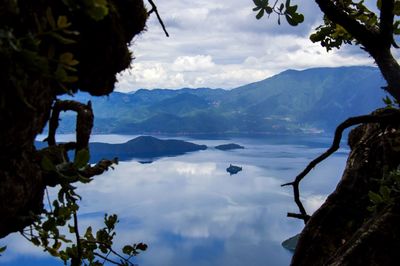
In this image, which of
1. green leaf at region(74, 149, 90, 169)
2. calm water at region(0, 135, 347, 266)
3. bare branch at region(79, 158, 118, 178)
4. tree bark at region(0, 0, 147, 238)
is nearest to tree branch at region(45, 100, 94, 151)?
tree bark at region(0, 0, 147, 238)

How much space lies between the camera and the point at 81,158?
2.18m

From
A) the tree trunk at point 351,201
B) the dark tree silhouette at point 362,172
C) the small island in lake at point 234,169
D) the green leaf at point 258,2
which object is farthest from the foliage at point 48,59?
the small island in lake at point 234,169

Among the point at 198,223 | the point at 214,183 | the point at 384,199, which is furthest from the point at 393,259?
the point at 214,183

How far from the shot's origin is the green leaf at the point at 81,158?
2174 millimetres

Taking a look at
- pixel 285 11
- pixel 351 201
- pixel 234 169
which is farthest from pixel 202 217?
pixel 285 11

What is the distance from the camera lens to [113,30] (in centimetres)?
311

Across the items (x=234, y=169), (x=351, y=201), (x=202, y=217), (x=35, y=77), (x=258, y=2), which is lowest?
(x=202, y=217)

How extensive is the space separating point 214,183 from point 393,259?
18773cm

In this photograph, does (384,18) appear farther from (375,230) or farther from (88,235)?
(88,235)

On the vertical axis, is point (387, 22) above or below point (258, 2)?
below

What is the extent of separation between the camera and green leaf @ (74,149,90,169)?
2174mm

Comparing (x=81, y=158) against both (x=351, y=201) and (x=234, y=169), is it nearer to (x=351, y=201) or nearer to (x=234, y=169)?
(x=351, y=201)

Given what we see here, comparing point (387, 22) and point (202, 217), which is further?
point (202, 217)

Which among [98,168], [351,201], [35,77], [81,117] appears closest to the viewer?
[35,77]
